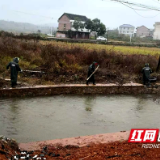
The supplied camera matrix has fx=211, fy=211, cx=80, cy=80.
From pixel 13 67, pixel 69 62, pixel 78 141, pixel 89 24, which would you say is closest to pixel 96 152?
pixel 78 141

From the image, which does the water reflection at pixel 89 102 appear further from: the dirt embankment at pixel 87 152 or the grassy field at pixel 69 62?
the dirt embankment at pixel 87 152

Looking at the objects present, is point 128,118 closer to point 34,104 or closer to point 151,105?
point 151,105

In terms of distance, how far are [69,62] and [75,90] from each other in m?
3.95

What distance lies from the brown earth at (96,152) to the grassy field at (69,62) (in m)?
6.81

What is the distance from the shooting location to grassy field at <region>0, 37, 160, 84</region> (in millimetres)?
12133

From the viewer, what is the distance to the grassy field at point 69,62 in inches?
478

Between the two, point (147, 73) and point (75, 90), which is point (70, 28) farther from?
point (75, 90)

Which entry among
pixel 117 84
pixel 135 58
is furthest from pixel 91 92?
pixel 135 58

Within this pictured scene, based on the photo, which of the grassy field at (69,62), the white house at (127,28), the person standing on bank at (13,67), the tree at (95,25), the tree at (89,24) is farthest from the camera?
the white house at (127,28)

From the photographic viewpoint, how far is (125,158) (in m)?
3.95

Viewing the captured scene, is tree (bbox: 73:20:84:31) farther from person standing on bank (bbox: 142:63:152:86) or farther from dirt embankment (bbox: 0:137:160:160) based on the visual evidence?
dirt embankment (bbox: 0:137:160:160)

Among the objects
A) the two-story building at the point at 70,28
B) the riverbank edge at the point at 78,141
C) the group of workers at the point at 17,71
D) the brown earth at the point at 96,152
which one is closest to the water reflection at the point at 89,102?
the group of workers at the point at 17,71

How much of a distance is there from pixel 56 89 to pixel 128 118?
12.2 feet

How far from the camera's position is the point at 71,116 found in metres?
7.37
